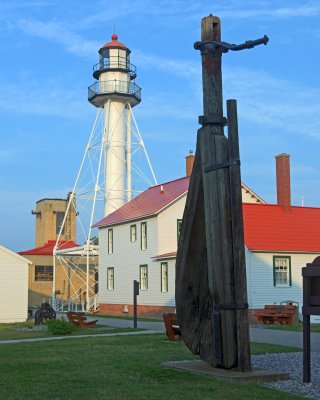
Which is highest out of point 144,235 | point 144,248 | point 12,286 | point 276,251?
point 144,235

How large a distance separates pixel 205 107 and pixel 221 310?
3342 millimetres

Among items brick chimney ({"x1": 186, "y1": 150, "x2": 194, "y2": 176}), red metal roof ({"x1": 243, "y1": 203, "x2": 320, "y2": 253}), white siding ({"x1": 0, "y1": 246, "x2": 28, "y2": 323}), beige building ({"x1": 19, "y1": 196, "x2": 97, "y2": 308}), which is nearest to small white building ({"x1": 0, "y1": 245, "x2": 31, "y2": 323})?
white siding ({"x1": 0, "y1": 246, "x2": 28, "y2": 323})

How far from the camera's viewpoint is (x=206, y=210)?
413 inches

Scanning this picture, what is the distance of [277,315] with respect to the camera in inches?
1036

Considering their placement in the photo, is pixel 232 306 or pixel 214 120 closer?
pixel 232 306

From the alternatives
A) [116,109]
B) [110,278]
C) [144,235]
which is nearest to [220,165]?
[144,235]

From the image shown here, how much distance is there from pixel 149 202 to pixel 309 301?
2893 centimetres

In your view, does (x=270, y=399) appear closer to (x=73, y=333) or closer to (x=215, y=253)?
(x=215, y=253)

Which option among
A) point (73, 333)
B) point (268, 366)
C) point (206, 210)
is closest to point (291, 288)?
point (73, 333)

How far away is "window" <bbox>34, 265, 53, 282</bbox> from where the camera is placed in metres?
50.5

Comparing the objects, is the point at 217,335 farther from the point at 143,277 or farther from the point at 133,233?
the point at 133,233

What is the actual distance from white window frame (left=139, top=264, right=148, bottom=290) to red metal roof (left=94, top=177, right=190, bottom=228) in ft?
9.47

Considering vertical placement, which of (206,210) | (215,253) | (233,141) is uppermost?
(233,141)

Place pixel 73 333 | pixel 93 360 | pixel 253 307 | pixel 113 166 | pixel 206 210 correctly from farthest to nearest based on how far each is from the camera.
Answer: pixel 113 166, pixel 253 307, pixel 73 333, pixel 93 360, pixel 206 210
